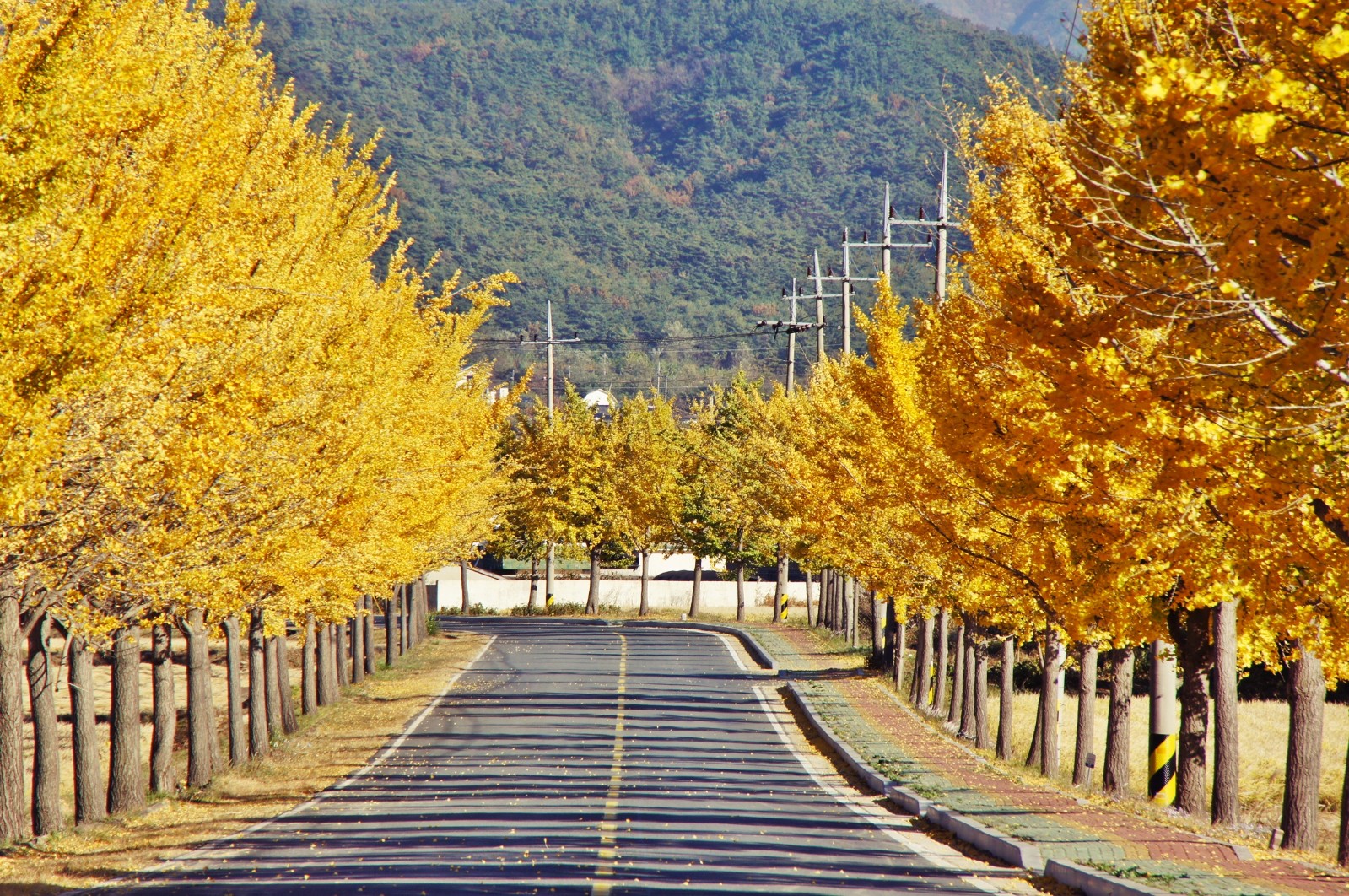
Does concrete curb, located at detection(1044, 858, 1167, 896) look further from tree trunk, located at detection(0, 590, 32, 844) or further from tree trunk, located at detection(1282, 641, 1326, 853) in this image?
tree trunk, located at detection(0, 590, 32, 844)

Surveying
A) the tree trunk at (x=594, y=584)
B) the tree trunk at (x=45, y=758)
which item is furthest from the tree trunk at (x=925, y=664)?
the tree trunk at (x=594, y=584)

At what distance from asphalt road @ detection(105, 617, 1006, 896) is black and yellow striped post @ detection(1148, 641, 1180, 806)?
3898 mm

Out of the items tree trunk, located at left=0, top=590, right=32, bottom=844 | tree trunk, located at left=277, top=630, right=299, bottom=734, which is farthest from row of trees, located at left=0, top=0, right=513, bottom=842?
tree trunk, located at left=277, top=630, right=299, bottom=734

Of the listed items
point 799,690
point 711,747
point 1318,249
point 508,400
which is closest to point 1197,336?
point 1318,249

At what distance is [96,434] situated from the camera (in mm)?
11805

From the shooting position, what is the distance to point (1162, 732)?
18.7 meters

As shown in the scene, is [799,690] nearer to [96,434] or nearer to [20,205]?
[96,434]

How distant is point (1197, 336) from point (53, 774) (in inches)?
522

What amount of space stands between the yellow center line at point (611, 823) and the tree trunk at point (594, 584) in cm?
3275

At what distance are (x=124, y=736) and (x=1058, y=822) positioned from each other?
11.5 m

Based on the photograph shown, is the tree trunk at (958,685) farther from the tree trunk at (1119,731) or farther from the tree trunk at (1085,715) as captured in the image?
the tree trunk at (1119,731)

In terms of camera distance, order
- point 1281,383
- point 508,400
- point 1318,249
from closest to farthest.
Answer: point 1318,249 → point 1281,383 → point 508,400

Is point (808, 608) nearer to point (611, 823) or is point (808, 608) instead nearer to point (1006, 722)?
point (1006, 722)

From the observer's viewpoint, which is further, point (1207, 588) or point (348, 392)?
point (348, 392)
